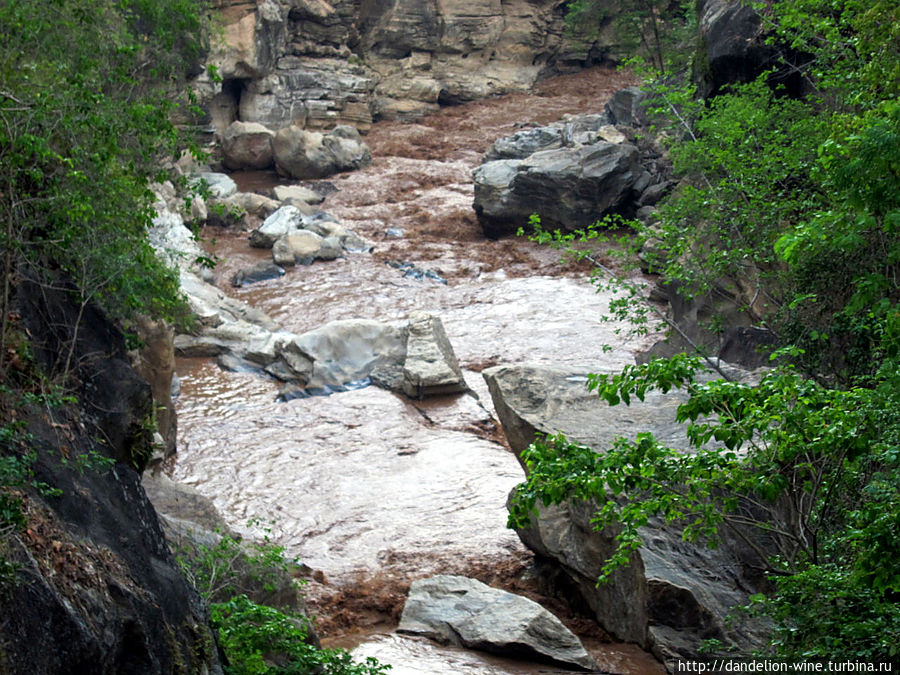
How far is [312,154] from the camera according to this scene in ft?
103

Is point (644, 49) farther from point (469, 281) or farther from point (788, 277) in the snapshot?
point (788, 277)

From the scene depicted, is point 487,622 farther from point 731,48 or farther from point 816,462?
point 731,48

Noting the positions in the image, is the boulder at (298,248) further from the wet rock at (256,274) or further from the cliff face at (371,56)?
the cliff face at (371,56)

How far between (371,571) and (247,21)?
28599mm

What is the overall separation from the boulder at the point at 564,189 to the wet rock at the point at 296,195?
6.23 meters

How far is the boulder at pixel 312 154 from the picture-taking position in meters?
31.2

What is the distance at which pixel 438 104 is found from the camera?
40.1 meters

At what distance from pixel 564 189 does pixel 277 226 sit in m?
8.83

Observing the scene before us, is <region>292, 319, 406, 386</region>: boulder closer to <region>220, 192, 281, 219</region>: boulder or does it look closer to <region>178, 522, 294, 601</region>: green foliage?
<region>178, 522, 294, 601</region>: green foliage

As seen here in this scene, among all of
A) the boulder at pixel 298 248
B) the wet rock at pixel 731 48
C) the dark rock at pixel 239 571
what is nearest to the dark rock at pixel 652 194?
the wet rock at pixel 731 48

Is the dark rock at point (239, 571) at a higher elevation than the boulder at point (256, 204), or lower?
lower

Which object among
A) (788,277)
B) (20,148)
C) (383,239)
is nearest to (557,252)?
(383,239)

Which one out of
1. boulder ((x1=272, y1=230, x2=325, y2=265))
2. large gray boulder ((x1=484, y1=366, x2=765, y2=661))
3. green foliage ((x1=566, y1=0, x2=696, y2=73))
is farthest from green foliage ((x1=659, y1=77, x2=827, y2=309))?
green foliage ((x1=566, y1=0, x2=696, y2=73))

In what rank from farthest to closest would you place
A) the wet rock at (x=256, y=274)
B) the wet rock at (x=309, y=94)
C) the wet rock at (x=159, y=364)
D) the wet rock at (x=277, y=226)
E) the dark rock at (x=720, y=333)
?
the wet rock at (x=309, y=94) < the wet rock at (x=277, y=226) < the wet rock at (x=256, y=274) < the wet rock at (x=159, y=364) < the dark rock at (x=720, y=333)
